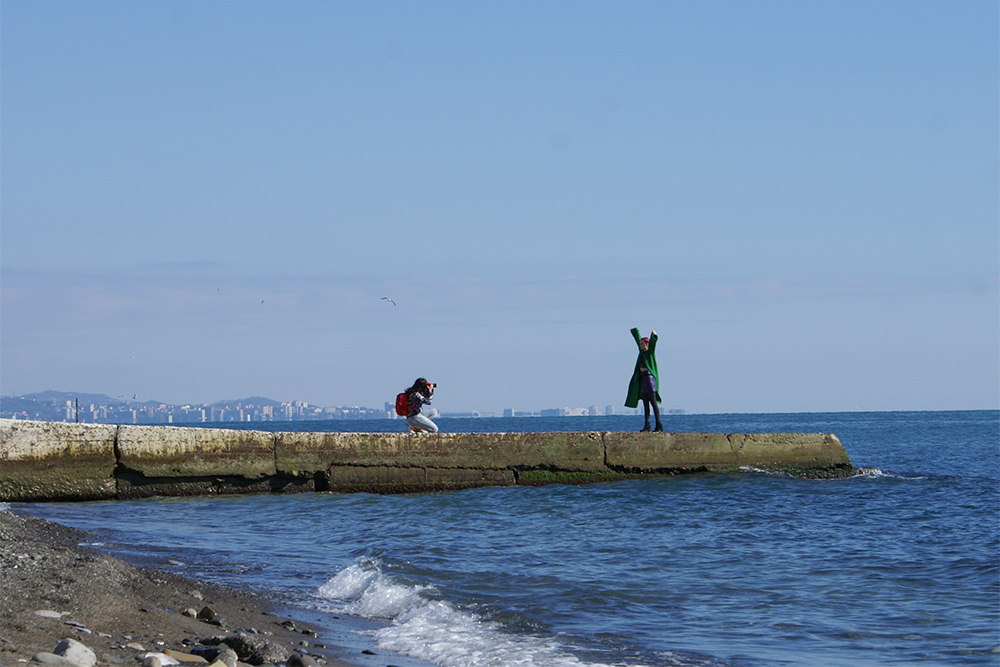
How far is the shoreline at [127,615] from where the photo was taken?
4.29 m

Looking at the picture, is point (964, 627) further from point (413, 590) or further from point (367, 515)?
point (367, 515)

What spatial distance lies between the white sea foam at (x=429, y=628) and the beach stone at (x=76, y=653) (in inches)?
78.9

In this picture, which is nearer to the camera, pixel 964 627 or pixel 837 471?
pixel 964 627

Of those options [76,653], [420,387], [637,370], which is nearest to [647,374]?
[637,370]

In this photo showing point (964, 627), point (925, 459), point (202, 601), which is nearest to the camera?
point (202, 601)

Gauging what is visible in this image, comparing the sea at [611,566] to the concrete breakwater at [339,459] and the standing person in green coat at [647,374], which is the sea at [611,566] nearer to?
the concrete breakwater at [339,459]

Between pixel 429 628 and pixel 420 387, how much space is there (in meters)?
7.82

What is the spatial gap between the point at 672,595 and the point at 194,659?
416cm

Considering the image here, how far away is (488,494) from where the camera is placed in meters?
12.6

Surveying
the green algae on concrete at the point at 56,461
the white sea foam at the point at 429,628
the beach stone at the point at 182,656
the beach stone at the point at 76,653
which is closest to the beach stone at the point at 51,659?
the beach stone at the point at 76,653

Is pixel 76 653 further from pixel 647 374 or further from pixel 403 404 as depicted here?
pixel 647 374

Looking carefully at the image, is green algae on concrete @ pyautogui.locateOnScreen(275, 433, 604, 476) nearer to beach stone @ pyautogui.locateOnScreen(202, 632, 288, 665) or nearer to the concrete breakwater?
the concrete breakwater

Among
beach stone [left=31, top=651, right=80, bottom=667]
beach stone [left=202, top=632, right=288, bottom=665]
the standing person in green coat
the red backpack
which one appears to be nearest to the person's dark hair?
the red backpack

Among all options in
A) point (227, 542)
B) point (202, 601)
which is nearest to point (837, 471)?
point (227, 542)
